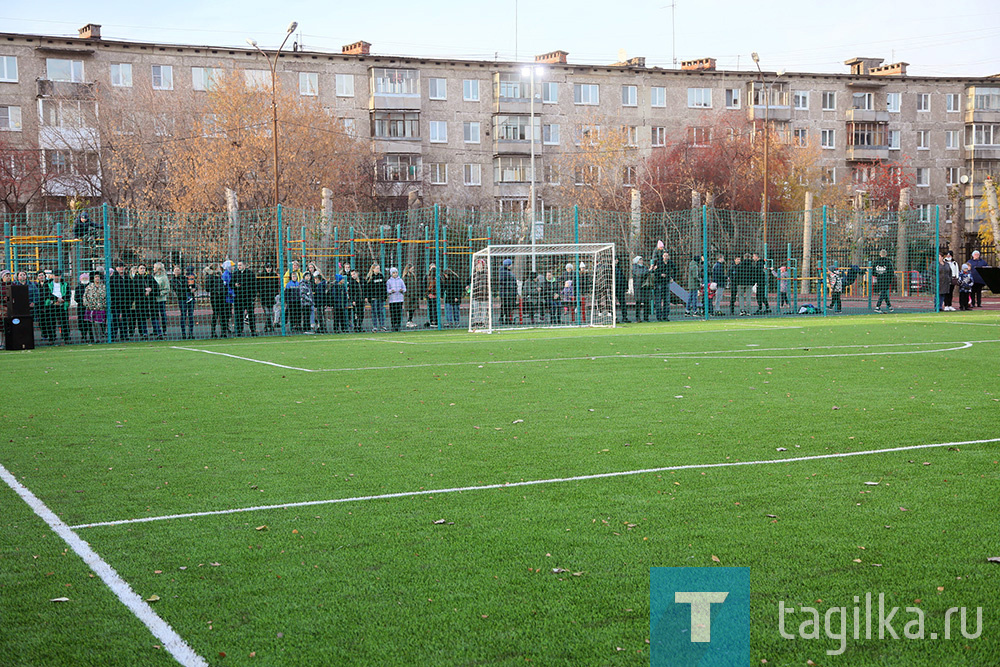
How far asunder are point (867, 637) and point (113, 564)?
369 centimetres

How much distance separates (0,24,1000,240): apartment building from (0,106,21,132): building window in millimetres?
62

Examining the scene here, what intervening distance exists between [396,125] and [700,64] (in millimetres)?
25625

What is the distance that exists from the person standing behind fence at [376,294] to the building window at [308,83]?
130 ft

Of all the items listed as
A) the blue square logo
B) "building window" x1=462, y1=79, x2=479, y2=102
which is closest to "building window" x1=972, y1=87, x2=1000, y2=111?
"building window" x1=462, y1=79, x2=479, y2=102

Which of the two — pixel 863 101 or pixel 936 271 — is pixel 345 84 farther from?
pixel 936 271

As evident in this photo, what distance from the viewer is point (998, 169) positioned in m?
80.6

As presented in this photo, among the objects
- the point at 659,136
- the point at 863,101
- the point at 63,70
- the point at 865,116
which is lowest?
the point at 659,136

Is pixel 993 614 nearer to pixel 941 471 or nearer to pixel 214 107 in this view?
pixel 941 471

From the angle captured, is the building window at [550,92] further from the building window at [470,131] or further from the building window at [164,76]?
the building window at [164,76]

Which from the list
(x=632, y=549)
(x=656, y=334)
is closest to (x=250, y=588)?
(x=632, y=549)

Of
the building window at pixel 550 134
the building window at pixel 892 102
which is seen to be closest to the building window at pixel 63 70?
the building window at pixel 550 134

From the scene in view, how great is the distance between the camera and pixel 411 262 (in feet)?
93.6

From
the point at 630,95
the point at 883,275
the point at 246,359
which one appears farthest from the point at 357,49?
the point at 246,359

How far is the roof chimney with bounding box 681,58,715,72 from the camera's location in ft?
244
